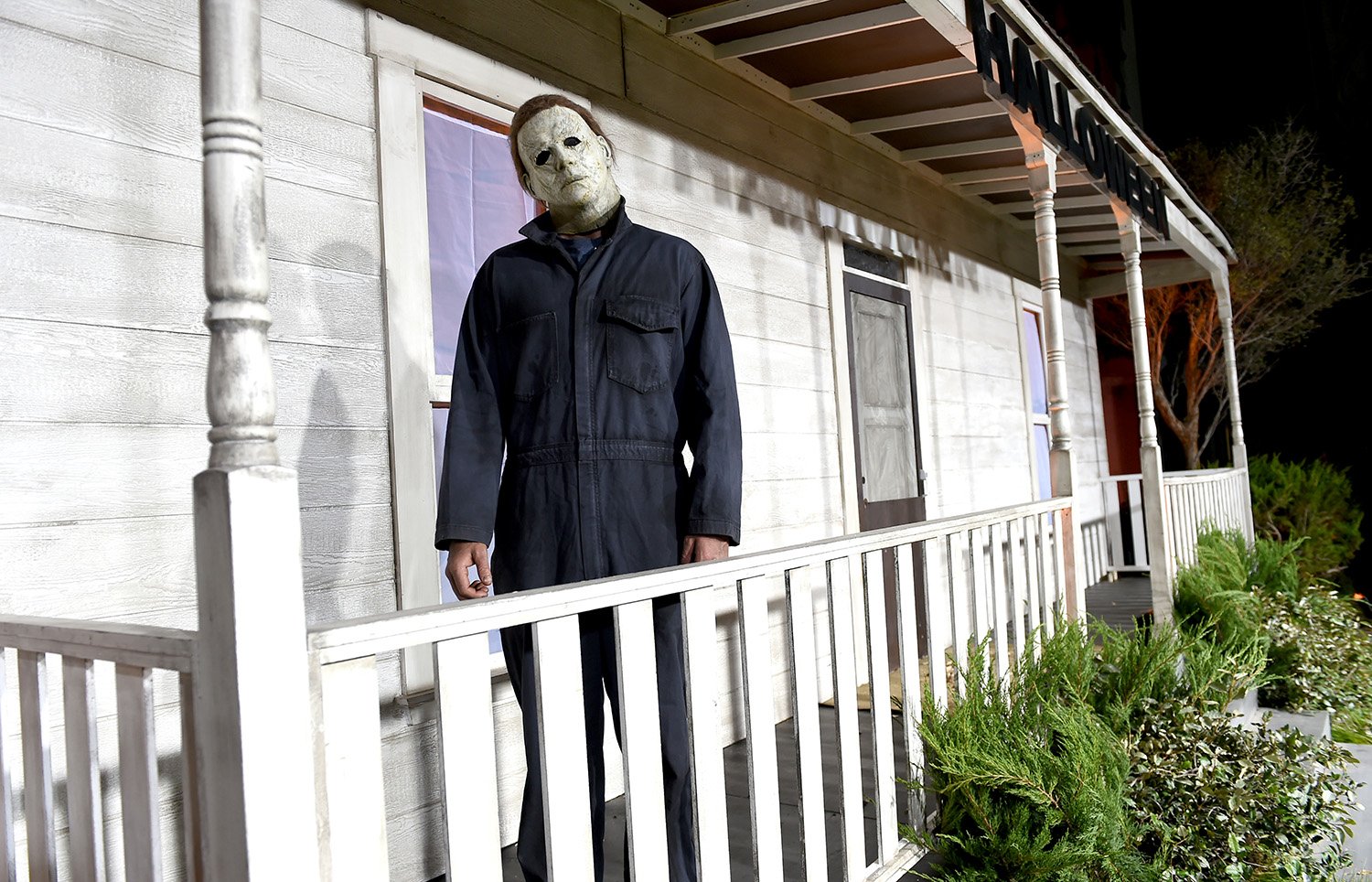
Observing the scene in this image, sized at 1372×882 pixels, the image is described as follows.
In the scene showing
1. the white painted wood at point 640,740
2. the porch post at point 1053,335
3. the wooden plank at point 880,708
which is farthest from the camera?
the porch post at point 1053,335

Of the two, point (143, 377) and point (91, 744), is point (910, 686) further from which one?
point (143, 377)

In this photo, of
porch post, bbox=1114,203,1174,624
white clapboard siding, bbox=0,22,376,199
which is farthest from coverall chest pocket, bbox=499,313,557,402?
porch post, bbox=1114,203,1174,624

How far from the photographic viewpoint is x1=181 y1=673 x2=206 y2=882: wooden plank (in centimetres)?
111

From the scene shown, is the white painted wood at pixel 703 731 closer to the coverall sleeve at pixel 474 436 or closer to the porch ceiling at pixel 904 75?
the coverall sleeve at pixel 474 436

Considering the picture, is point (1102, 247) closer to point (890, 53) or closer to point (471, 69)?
point (890, 53)

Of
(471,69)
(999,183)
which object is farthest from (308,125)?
(999,183)

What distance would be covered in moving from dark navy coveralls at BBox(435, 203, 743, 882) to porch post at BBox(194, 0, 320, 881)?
0.78 m

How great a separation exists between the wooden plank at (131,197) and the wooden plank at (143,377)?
0.73ft

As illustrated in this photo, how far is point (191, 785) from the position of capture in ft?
3.74

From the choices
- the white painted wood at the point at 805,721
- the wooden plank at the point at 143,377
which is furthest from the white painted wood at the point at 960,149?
the white painted wood at the point at 805,721

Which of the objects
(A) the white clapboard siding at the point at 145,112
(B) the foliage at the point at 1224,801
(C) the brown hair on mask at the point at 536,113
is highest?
(A) the white clapboard siding at the point at 145,112

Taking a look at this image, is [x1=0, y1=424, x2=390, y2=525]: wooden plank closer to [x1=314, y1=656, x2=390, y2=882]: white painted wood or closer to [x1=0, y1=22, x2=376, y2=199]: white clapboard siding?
[x1=0, y1=22, x2=376, y2=199]: white clapboard siding

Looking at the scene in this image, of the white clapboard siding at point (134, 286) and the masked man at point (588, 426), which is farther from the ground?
the white clapboard siding at point (134, 286)

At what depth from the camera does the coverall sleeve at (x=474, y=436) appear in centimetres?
194
